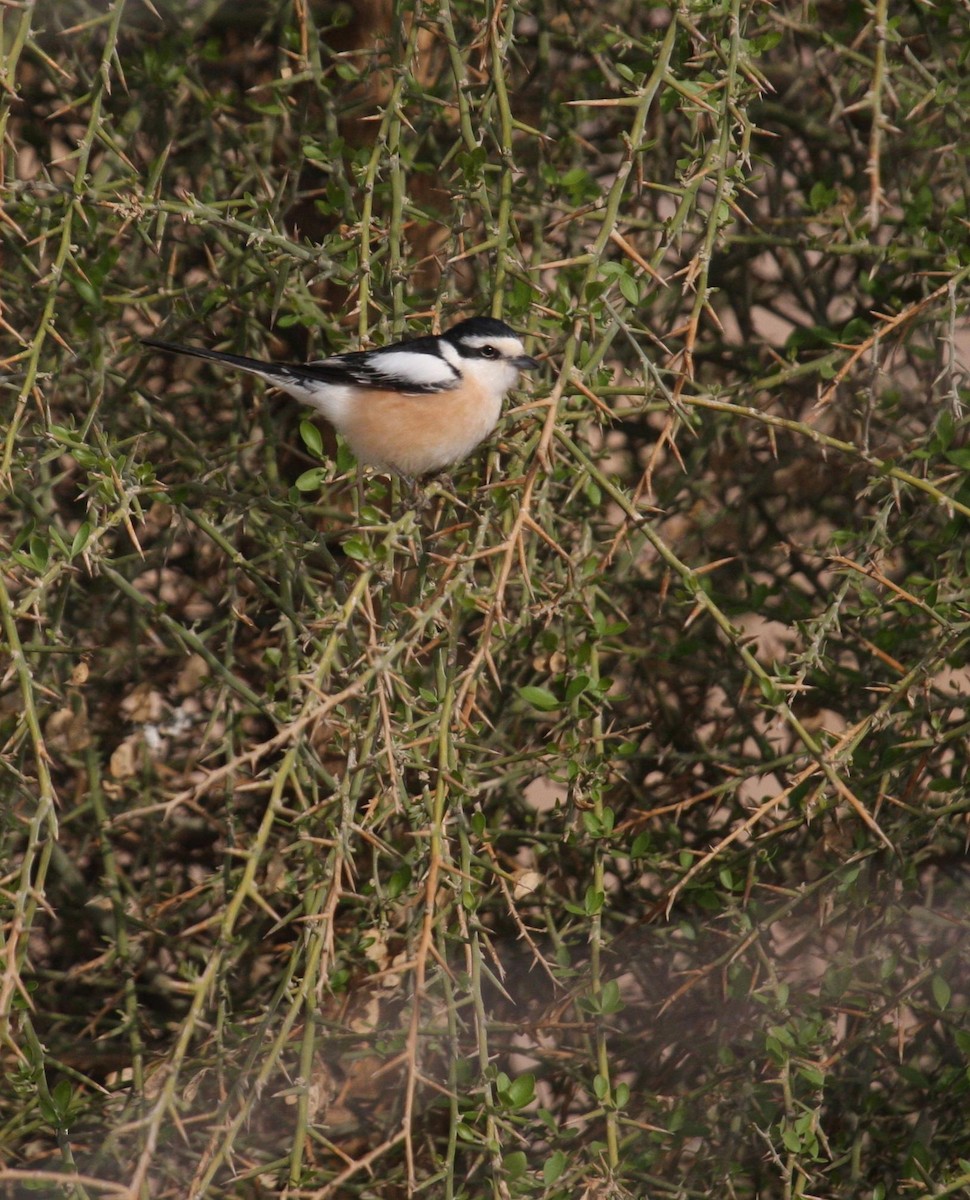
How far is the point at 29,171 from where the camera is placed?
9.07 ft

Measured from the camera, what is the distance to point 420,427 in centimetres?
232

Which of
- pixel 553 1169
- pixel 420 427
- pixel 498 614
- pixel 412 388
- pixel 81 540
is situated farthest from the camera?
pixel 412 388

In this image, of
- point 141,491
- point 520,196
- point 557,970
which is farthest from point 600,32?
point 557,970

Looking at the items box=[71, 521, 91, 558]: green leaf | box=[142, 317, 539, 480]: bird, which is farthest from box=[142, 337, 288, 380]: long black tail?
box=[71, 521, 91, 558]: green leaf

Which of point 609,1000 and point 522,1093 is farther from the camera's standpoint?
point 609,1000

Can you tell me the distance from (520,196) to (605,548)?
553mm

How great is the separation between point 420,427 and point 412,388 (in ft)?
0.46

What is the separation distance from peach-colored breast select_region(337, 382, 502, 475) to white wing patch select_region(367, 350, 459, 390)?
0.11ft

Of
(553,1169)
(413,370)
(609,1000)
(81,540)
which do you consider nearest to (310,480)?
(81,540)

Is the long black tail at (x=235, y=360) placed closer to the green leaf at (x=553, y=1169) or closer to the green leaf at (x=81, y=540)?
the green leaf at (x=81, y=540)

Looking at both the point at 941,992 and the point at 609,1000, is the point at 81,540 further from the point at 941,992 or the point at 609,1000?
the point at 941,992

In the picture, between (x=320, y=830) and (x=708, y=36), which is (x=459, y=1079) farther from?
(x=708, y=36)

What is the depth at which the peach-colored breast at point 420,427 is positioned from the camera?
222cm

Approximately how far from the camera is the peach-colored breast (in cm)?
222
